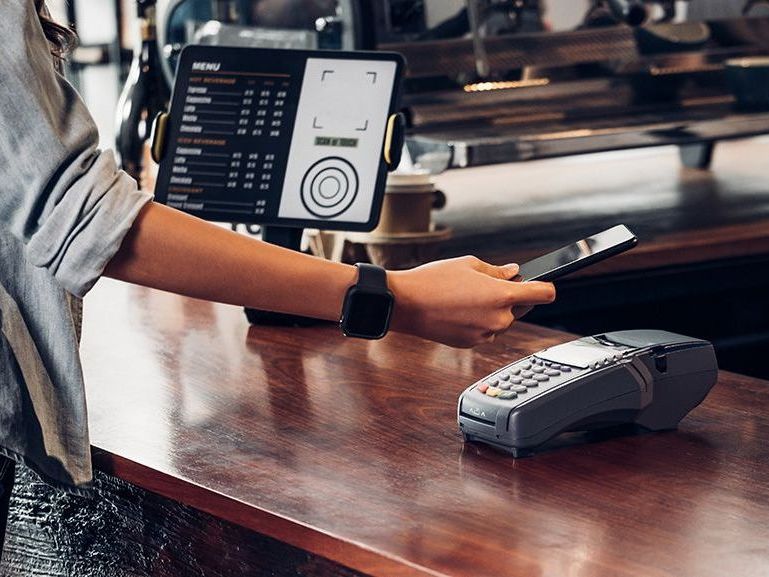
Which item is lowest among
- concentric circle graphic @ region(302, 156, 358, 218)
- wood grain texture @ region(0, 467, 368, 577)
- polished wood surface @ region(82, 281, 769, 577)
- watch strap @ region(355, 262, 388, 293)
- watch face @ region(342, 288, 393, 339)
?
wood grain texture @ region(0, 467, 368, 577)

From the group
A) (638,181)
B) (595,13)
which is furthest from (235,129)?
(638,181)

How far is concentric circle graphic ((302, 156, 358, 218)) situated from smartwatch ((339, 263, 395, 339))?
482mm

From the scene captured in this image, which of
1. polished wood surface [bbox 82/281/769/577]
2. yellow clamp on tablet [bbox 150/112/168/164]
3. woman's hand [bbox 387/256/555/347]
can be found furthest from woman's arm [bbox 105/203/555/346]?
yellow clamp on tablet [bbox 150/112/168/164]

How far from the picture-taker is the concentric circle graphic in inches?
64.6

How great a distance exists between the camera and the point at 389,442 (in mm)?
1211

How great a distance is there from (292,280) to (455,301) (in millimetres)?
160

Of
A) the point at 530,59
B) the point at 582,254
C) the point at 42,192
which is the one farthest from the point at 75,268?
the point at 530,59

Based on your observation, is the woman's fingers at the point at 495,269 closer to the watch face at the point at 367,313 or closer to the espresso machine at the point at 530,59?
the watch face at the point at 367,313

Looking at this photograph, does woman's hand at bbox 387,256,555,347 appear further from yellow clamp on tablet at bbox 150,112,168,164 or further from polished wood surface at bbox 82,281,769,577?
yellow clamp on tablet at bbox 150,112,168,164

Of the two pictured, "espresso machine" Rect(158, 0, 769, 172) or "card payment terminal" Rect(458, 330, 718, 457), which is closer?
"card payment terminal" Rect(458, 330, 718, 457)

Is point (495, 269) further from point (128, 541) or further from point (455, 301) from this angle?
point (128, 541)

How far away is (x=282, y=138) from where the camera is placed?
5.48ft

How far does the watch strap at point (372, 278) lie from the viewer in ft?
3.79

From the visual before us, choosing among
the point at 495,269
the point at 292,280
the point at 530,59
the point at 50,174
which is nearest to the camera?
the point at 50,174
